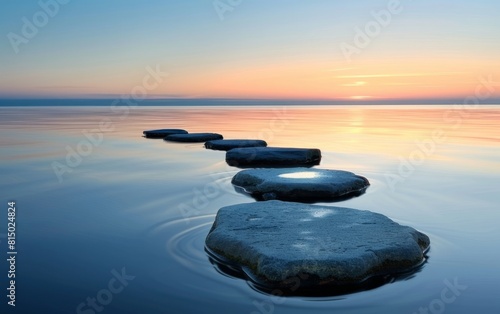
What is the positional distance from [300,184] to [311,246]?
2.98 m

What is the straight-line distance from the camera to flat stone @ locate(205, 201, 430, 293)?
368cm

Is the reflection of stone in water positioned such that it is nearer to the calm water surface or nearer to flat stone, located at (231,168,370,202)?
the calm water surface

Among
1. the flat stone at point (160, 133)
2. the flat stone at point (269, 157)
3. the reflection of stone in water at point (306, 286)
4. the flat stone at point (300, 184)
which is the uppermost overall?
the reflection of stone in water at point (306, 286)

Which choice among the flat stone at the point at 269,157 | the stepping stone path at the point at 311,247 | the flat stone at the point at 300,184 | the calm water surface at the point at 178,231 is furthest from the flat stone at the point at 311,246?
the flat stone at the point at 269,157

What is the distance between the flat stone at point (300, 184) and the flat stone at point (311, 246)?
1.57 meters

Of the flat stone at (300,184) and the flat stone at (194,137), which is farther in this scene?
the flat stone at (194,137)

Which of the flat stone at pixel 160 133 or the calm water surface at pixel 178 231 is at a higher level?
the calm water surface at pixel 178 231

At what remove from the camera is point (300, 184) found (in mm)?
6965

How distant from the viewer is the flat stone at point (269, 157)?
10.5 m

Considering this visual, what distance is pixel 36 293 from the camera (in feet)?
12.0

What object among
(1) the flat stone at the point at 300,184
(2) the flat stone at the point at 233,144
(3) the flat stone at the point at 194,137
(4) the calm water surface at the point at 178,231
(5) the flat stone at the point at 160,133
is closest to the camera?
(4) the calm water surface at the point at 178,231

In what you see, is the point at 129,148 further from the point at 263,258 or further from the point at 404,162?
the point at 263,258

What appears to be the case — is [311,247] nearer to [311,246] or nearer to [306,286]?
[311,246]

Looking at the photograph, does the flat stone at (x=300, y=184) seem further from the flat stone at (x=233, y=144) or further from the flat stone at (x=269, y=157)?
the flat stone at (x=233, y=144)
